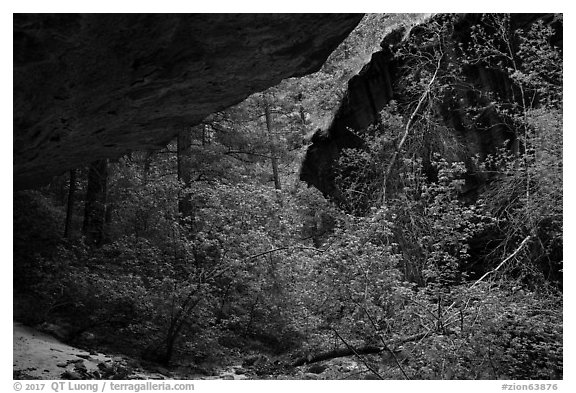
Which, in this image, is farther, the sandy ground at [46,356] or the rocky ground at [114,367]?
the rocky ground at [114,367]

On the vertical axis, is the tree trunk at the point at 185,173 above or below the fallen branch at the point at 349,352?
above

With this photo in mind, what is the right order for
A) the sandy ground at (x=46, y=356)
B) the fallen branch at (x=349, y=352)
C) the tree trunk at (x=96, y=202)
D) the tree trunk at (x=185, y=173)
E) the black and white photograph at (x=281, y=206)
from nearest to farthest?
the black and white photograph at (x=281, y=206) < the sandy ground at (x=46, y=356) < the fallen branch at (x=349, y=352) < the tree trunk at (x=96, y=202) < the tree trunk at (x=185, y=173)

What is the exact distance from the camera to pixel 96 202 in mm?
7320

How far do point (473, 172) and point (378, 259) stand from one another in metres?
3.45

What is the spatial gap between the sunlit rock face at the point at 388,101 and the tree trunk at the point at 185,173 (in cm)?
234

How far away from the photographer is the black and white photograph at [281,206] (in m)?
3.67

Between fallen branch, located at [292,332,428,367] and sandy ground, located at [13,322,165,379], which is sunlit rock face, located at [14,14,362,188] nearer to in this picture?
sandy ground, located at [13,322,165,379]

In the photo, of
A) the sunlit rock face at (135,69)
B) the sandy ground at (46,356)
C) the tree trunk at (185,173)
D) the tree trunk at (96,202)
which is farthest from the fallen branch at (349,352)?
the tree trunk at (96,202)

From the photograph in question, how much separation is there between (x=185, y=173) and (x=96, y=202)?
4.92ft

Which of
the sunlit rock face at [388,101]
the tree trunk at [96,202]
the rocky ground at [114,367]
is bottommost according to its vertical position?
the rocky ground at [114,367]

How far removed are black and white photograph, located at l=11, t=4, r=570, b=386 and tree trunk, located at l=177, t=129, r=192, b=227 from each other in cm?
5

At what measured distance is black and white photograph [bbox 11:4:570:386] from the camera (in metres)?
3.67

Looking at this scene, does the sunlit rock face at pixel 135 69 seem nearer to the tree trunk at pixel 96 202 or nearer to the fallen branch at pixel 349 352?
the tree trunk at pixel 96 202

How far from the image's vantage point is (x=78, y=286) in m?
6.41
